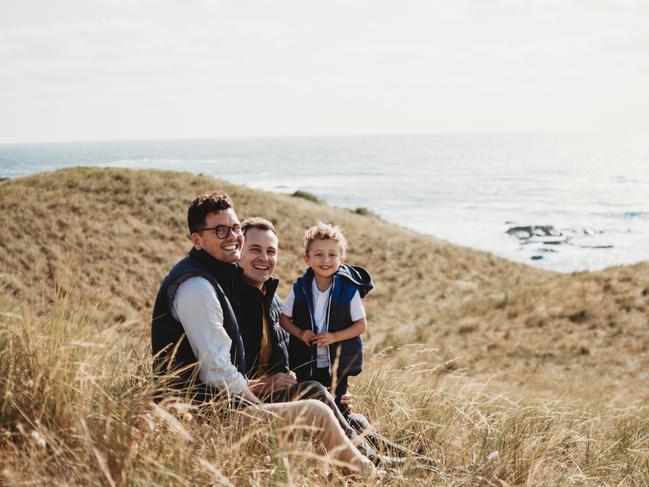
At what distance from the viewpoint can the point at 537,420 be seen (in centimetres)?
474

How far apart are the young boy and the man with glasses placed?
3.18 ft

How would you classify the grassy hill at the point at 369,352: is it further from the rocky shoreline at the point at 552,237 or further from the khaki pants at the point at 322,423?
the rocky shoreline at the point at 552,237

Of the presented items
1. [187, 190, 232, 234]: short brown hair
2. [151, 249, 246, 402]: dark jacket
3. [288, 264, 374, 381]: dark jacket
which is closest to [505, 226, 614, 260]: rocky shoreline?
[288, 264, 374, 381]: dark jacket

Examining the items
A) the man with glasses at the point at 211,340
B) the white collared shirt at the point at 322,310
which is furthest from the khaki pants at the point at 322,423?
the white collared shirt at the point at 322,310

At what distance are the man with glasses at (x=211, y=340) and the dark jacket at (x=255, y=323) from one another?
0.22 m

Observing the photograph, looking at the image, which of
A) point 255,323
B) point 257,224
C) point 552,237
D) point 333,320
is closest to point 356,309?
point 333,320

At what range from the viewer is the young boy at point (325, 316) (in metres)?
4.51

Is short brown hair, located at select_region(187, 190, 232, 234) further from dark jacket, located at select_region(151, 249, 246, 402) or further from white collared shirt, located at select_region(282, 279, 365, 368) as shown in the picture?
white collared shirt, located at select_region(282, 279, 365, 368)

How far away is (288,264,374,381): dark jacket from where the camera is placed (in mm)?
4543

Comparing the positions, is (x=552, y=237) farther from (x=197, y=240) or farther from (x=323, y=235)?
(x=197, y=240)

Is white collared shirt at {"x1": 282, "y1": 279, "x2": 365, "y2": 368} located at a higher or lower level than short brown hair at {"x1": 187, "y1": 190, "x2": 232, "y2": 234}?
lower

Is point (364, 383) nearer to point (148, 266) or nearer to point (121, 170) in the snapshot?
point (148, 266)

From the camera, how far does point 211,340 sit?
3312mm

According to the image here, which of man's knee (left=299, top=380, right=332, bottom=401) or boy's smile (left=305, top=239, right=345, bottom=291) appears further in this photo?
boy's smile (left=305, top=239, right=345, bottom=291)
